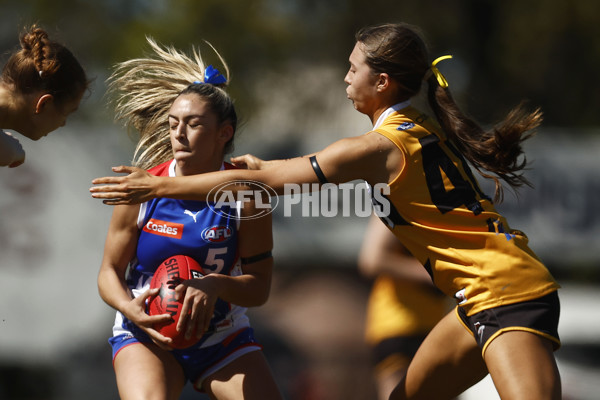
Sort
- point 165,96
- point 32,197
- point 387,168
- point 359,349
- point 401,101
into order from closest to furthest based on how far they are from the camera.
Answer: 1. point 387,168
2. point 401,101
3. point 165,96
4. point 359,349
5. point 32,197

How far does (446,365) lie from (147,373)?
144 cm

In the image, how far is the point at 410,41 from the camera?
399 centimetres

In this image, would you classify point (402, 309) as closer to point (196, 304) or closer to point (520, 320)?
point (520, 320)

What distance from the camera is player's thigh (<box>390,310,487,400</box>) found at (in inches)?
157

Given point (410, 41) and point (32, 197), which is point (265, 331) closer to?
point (32, 197)

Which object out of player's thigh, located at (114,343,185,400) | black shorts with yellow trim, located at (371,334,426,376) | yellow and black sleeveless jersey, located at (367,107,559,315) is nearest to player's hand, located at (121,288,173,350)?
player's thigh, located at (114,343,185,400)

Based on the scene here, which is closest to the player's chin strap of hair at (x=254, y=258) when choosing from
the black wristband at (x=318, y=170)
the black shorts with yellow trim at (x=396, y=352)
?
the black wristband at (x=318, y=170)

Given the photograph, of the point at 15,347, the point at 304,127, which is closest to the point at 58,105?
the point at 15,347

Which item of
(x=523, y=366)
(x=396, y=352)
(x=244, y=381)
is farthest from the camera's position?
(x=396, y=352)

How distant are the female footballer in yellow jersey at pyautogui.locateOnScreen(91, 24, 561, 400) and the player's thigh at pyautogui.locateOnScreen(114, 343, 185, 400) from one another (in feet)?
2.77

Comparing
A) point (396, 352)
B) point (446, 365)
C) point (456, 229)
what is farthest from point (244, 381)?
point (396, 352)

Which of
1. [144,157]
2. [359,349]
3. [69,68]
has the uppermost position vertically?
[69,68]

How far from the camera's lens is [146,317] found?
3889mm

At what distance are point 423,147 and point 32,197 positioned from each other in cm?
598
